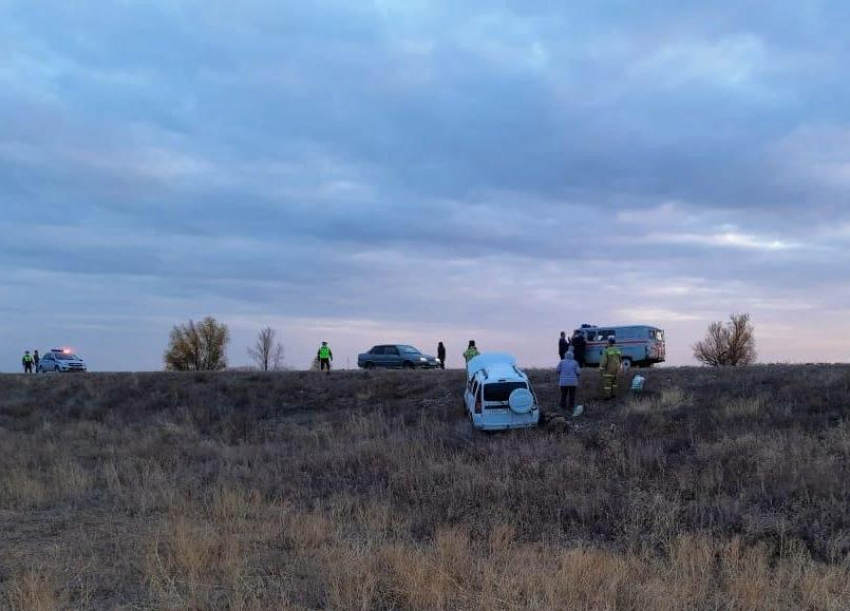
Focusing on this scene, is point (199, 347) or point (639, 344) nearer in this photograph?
point (639, 344)

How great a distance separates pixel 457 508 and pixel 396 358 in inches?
1065

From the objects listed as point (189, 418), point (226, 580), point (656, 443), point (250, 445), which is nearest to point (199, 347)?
point (189, 418)

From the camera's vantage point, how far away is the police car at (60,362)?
47.0 meters

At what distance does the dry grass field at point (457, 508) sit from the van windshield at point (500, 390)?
880 millimetres

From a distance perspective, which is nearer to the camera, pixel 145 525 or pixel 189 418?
pixel 145 525

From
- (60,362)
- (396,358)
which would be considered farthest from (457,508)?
(60,362)

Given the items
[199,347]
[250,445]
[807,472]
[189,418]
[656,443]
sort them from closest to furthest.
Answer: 1. [807,472]
2. [656,443]
3. [250,445]
4. [189,418]
5. [199,347]

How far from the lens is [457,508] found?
1098cm

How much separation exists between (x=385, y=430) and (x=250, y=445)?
364 centimetres

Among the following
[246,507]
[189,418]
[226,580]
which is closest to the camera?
[226,580]

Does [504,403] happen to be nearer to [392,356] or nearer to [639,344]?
[639,344]

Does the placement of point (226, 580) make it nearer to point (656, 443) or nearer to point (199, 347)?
point (656, 443)

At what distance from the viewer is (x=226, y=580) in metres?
7.33

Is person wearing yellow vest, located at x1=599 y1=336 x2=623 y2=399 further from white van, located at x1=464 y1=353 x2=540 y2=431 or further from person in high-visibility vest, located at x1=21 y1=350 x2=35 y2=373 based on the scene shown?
person in high-visibility vest, located at x1=21 y1=350 x2=35 y2=373
